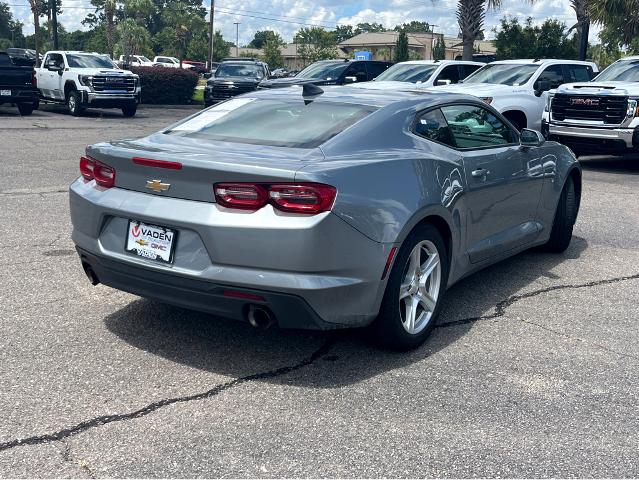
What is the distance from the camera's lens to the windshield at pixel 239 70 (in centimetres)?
2639

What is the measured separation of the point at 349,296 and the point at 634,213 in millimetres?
6760

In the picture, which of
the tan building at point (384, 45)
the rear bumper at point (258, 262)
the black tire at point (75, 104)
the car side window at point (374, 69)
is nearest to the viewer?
the rear bumper at point (258, 262)

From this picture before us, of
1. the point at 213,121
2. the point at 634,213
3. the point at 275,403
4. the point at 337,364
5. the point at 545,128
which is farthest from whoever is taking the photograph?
the point at 545,128

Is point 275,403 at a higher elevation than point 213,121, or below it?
below

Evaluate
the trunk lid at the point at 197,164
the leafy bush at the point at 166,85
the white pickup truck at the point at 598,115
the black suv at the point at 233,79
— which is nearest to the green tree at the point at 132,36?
the leafy bush at the point at 166,85

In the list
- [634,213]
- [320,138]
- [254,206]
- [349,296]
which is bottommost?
[634,213]

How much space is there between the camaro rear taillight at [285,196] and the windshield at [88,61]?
20.7 meters

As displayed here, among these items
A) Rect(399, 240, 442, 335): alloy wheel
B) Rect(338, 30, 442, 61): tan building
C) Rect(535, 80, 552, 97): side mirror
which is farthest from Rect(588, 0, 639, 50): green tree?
Rect(338, 30, 442, 61): tan building

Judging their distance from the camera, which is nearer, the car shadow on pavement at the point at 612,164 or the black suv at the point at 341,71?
the car shadow on pavement at the point at 612,164

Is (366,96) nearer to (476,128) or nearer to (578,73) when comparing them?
(476,128)

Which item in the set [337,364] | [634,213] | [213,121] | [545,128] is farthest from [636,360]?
[545,128]

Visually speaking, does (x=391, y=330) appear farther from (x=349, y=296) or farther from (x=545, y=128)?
(x=545, y=128)

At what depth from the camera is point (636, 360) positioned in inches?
184

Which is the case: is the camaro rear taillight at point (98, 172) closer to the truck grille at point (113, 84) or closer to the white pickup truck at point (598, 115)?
the white pickup truck at point (598, 115)
